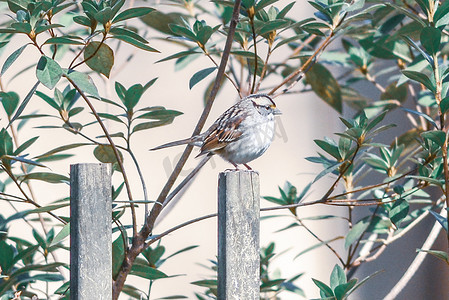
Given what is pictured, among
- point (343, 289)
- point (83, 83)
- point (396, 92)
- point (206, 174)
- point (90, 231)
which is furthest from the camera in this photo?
point (206, 174)

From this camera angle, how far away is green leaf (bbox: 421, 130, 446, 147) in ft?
4.75

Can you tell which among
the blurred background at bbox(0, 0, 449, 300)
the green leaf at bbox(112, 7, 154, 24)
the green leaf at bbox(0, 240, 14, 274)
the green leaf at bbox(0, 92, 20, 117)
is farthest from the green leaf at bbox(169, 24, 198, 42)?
the blurred background at bbox(0, 0, 449, 300)

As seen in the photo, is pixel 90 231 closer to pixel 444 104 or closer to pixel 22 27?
pixel 22 27

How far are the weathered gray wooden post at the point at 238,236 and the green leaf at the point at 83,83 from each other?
32 centimetres

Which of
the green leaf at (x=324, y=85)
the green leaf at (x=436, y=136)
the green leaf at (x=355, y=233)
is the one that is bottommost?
the green leaf at (x=355, y=233)

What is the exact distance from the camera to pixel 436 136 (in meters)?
1.46

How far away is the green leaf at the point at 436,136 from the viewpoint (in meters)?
1.45

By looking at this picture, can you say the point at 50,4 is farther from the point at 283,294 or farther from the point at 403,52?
the point at 283,294

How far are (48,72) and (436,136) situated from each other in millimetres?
843

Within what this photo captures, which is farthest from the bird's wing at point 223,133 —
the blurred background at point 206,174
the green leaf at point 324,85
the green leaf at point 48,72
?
the blurred background at point 206,174

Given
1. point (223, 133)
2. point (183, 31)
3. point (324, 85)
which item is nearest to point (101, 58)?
point (183, 31)

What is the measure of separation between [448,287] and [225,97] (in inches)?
60.1

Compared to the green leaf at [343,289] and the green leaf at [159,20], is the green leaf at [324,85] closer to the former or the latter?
the green leaf at [159,20]

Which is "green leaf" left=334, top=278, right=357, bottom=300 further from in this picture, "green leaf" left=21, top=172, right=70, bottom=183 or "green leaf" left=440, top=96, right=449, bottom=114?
"green leaf" left=21, top=172, right=70, bottom=183
